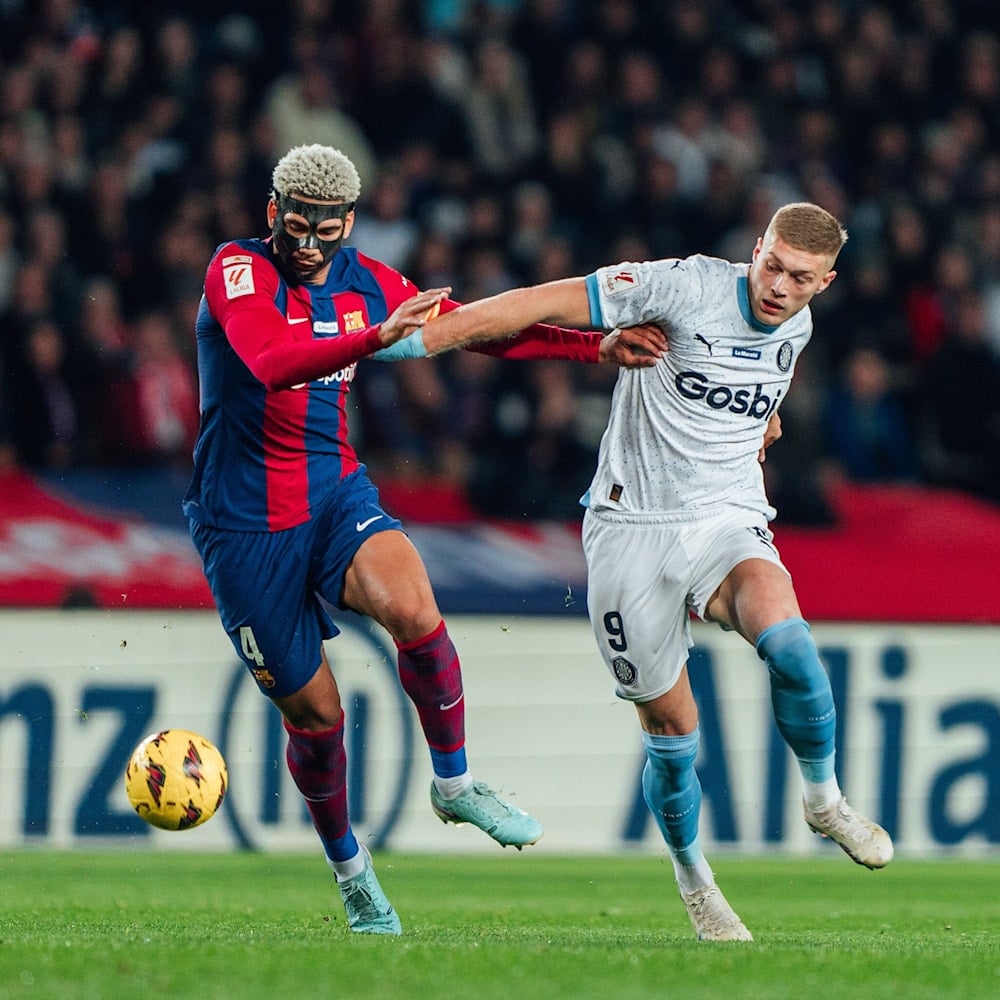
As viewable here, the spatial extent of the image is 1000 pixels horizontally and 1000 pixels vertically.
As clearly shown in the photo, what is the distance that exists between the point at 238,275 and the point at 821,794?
2735 millimetres

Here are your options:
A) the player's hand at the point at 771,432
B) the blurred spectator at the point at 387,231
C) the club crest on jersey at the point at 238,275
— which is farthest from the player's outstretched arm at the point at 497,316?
the blurred spectator at the point at 387,231

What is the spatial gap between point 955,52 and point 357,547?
11.4 meters

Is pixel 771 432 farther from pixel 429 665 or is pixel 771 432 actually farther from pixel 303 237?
pixel 303 237

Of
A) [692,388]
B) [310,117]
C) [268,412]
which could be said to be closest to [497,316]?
[692,388]

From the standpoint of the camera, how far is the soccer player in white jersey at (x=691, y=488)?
6758 millimetres

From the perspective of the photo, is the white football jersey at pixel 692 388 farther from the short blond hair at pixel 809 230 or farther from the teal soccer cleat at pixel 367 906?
the teal soccer cleat at pixel 367 906

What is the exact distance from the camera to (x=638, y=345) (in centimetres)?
705

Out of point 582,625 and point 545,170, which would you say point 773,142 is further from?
point 582,625

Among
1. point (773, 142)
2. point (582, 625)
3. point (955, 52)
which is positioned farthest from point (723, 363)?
point (955, 52)

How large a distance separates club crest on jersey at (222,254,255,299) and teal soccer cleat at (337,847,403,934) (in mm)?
2354

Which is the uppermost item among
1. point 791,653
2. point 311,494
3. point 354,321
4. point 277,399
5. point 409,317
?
point 409,317

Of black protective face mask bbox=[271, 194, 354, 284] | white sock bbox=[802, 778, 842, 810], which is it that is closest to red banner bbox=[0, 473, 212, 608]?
black protective face mask bbox=[271, 194, 354, 284]

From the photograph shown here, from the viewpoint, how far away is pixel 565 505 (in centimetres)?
1223

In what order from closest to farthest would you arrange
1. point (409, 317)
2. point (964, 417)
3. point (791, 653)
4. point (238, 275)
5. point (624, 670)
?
point (409, 317), point (791, 653), point (238, 275), point (624, 670), point (964, 417)
